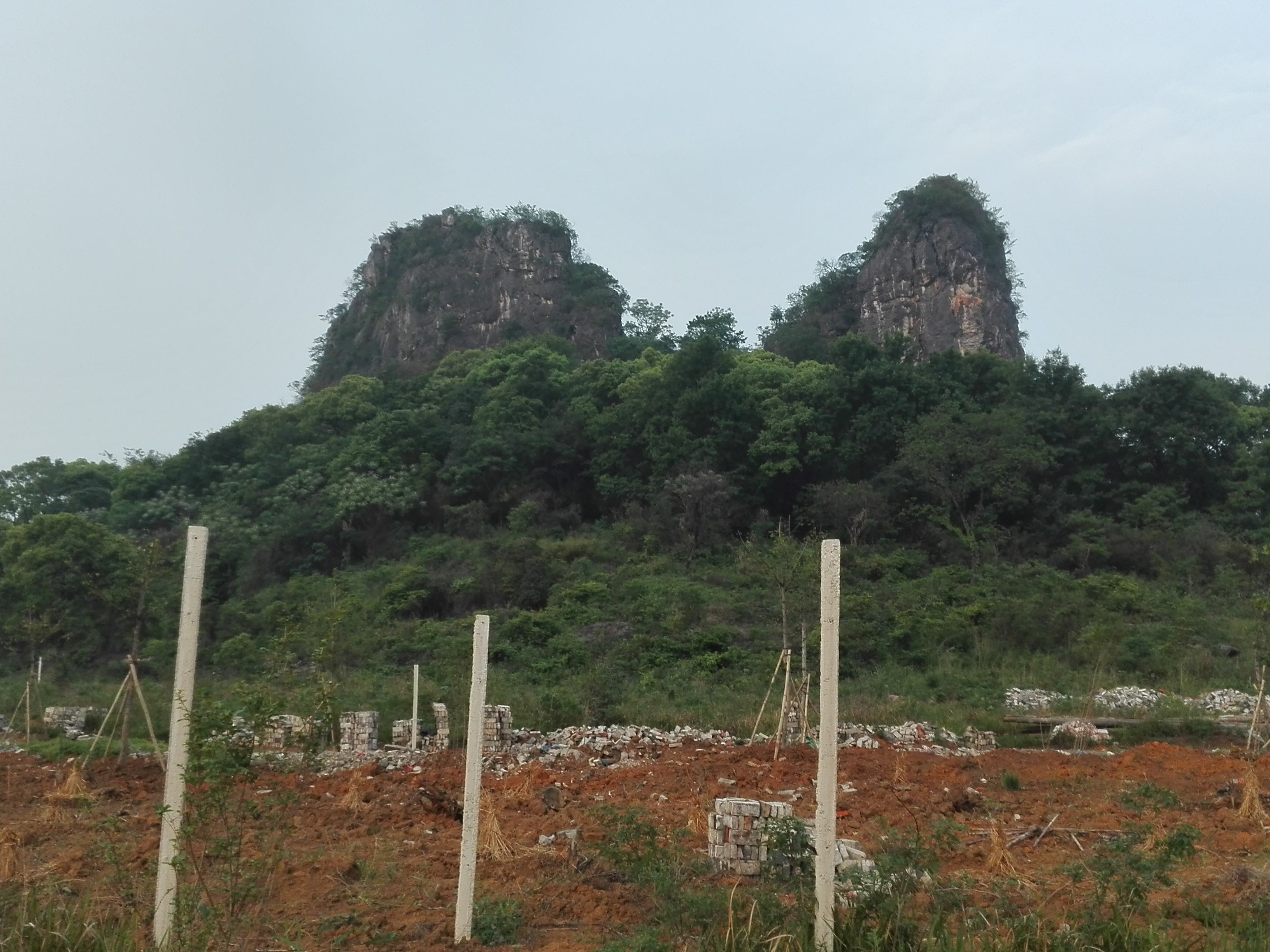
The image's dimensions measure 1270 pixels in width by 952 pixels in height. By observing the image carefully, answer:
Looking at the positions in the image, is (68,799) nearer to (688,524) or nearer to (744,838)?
(744,838)

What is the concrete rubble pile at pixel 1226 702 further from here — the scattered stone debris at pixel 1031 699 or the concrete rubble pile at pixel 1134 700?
the scattered stone debris at pixel 1031 699

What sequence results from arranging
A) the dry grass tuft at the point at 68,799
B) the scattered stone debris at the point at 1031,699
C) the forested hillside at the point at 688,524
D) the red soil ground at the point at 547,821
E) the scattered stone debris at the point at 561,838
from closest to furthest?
the red soil ground at the point at 547,821, the scattered stone debris at the point at 561,838, the dry grass tuft at the point at 68,799, the scattered stone debris at the point at 1031,699, the forested hillside at the point at 688,524

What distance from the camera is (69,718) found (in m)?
16.9

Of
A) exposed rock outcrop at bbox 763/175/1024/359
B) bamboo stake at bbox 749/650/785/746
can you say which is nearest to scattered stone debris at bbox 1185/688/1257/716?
bamboo stake at bbox 749/650/785/746

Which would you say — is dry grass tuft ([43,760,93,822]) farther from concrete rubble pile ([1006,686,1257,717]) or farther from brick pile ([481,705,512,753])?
concrete rubble pile ([1006,686,1257,717])

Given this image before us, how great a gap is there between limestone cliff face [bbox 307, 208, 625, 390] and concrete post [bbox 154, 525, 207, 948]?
4777 centimetres

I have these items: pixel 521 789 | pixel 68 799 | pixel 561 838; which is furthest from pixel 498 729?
pixel 561 838

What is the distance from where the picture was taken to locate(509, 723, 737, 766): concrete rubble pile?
1255 cm

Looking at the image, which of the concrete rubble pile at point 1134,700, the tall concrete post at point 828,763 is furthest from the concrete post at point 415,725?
the tall concrete post at point 828,763

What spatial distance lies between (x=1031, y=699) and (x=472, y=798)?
13607 mm

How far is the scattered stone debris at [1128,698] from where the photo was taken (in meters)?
15.4

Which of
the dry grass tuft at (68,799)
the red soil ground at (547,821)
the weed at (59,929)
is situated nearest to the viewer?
the weed at (59,929)

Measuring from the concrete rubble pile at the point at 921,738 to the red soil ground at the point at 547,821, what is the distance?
3.71 ft

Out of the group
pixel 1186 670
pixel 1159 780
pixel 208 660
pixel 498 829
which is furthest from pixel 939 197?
pixel 498 829
